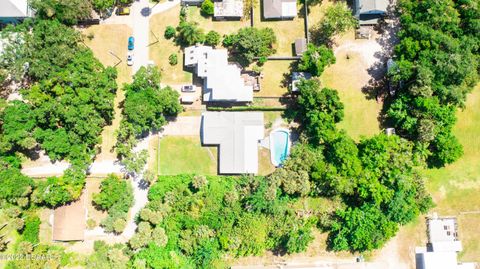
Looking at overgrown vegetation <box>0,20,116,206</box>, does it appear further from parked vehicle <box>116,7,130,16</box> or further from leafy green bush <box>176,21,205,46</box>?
leafy green bush <box>176,21,205,46</box>

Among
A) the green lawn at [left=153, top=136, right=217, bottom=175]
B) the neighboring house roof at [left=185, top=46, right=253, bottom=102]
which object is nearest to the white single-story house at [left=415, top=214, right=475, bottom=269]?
the green lawn at [left=153, top=136, right=217, bottom=175]

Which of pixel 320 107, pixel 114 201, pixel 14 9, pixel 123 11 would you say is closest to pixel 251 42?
pixel 320 107

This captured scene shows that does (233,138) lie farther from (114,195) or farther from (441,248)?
(441,248)

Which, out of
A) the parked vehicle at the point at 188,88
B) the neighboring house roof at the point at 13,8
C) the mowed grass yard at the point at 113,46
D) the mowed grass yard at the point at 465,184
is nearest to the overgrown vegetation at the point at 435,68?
the mowed grass yard at the point at 465,184

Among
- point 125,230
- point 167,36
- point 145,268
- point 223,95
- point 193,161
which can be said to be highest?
point 167,36

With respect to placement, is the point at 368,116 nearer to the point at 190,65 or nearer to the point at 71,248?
the point at 190,65

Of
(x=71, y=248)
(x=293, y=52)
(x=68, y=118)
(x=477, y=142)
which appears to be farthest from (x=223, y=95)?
(x=477, y=142)

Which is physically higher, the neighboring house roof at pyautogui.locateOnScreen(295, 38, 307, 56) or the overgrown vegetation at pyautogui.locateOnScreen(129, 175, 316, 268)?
the neighboring house roof at pyautogui.locateOnScreen(295, 38, 307, 56)
